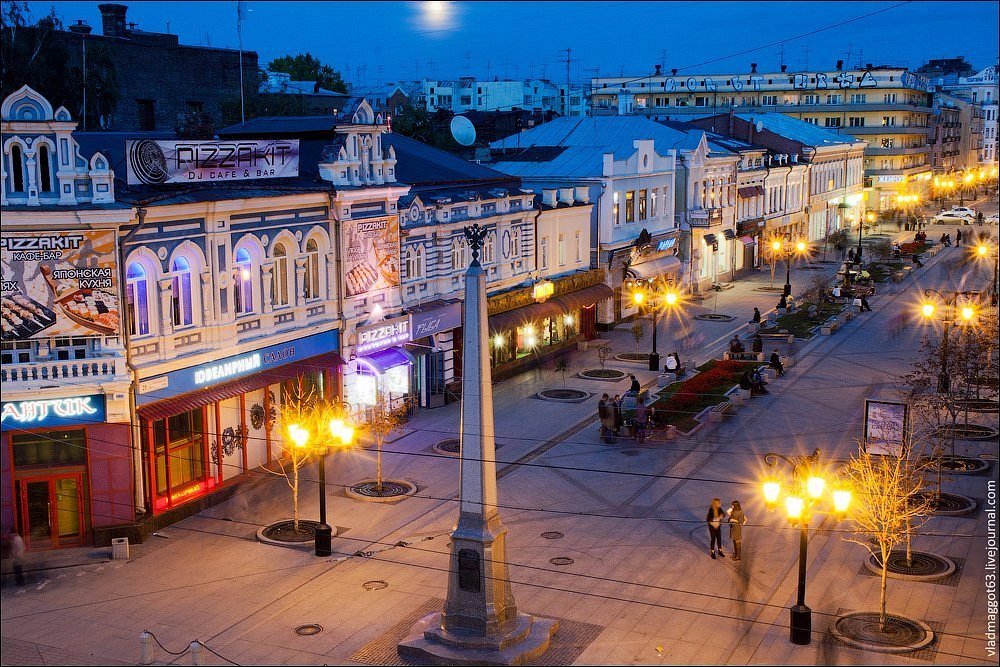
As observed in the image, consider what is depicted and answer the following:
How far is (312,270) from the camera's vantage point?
33.2 m

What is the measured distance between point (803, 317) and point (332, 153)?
1290 inches

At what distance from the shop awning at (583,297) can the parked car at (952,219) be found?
66.3 metres

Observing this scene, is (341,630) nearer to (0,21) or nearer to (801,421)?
(801,421)

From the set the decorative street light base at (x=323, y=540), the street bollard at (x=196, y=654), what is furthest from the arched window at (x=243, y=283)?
the street bollard at (x=196, y=654)

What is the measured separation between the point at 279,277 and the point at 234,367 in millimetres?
3446

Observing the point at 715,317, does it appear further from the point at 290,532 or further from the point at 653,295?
the point at 290,532

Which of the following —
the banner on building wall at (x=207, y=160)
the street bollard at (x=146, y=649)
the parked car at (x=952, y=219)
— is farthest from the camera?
the parked car at (x=952, y=219)

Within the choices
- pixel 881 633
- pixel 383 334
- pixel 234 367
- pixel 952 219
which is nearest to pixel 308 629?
pixel 234 367

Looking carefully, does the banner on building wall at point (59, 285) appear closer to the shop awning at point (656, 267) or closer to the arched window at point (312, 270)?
the arched window at point (312, 270)

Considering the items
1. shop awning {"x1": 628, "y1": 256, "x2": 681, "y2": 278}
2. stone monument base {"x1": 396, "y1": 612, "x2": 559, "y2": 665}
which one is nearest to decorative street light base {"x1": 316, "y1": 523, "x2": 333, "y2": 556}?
stone monument base {"x1": 396, "y1": 612, "x2": 559, "y2": 665}

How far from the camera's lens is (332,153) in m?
33.5

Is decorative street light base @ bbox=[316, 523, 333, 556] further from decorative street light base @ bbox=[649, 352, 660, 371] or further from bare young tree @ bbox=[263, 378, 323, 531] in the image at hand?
decorative street light base @ bbox=[649, 352, 660, 371]

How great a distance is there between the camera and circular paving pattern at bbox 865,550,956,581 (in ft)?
78.1

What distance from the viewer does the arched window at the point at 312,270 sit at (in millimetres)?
32938
